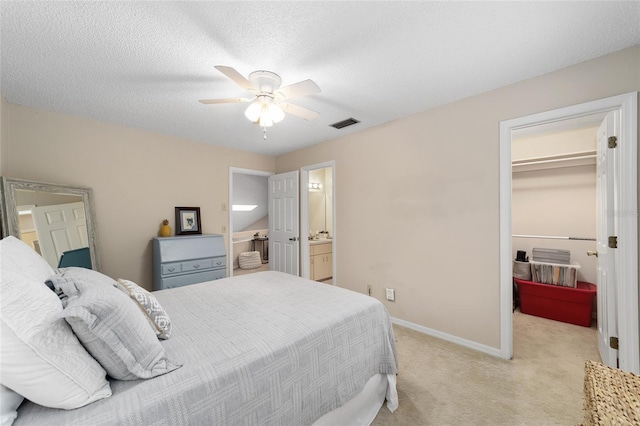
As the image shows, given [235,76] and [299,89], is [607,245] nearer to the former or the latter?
[299,89]

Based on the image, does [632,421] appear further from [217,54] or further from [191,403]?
[217,54]

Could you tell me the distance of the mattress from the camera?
2.93 feet

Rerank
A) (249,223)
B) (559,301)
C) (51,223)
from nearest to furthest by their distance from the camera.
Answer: (51,223) < (559,301) < (249,223)

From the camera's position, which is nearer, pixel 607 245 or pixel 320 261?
pixel 607 245

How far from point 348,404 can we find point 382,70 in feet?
7.62

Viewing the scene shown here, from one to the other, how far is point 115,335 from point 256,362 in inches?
22.3

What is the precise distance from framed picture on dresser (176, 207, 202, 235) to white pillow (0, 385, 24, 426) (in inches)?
115

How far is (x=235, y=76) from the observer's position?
1563 mm

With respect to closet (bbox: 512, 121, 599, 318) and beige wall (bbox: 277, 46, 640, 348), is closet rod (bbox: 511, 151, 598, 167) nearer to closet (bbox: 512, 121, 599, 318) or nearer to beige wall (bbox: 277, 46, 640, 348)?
closet (bbox: 512, 121, 599, 318)

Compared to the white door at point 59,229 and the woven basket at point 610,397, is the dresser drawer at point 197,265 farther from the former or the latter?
the woven basket at point 610,397

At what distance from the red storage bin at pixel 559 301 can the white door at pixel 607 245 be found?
36.2 inches

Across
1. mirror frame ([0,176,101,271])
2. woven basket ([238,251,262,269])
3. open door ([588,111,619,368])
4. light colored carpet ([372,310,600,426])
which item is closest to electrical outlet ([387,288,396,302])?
light colored carpet ([372,310,600,426])

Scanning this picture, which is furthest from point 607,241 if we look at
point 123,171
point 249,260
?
point 249,260

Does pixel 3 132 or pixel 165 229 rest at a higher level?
pixel 3 132
